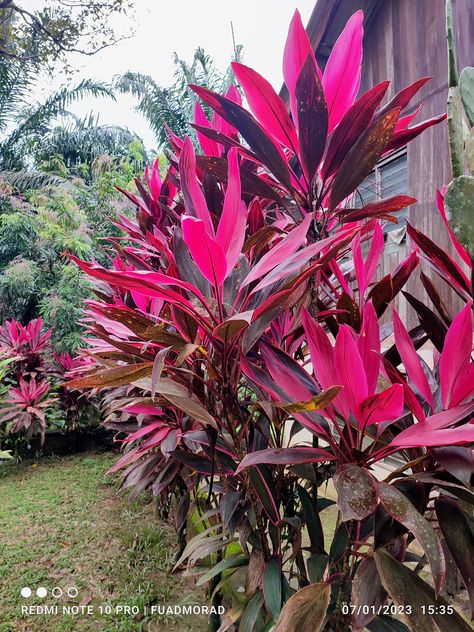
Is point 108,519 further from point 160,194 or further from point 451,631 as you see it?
point 451,631

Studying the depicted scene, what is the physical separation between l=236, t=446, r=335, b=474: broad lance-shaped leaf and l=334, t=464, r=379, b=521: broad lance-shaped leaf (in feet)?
0.15

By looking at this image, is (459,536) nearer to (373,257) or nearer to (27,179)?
(373,257)

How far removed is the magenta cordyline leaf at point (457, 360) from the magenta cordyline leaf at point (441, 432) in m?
0.04

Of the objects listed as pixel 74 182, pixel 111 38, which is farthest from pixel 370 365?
pixel 74 182

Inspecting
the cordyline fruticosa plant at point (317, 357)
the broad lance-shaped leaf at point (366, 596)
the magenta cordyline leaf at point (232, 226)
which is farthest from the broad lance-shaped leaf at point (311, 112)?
the broad lance-shaped leaf at point (366, 596)

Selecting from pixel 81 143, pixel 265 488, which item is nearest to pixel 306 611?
pixel 265 488

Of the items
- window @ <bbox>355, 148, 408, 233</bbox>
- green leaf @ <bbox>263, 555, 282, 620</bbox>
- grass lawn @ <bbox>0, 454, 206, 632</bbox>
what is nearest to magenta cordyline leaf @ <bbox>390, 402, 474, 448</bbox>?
green leaf @ <bbox>263, 555, 282, 620</bbox>

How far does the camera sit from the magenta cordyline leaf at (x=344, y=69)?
55 cm

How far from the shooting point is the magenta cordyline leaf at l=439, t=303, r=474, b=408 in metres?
0.48

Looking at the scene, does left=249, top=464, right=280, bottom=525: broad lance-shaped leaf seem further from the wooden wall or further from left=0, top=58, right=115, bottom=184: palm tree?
left=0, top=58, right=115, bottom=184: palm tree

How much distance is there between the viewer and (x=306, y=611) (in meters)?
0.51

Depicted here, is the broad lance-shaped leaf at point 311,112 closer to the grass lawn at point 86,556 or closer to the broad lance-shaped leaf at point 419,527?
the broad lance-shaped leaf at point 419,527

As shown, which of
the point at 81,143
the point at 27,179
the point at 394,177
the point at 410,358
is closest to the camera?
the point at 410,358

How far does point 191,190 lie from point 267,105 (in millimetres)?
181
